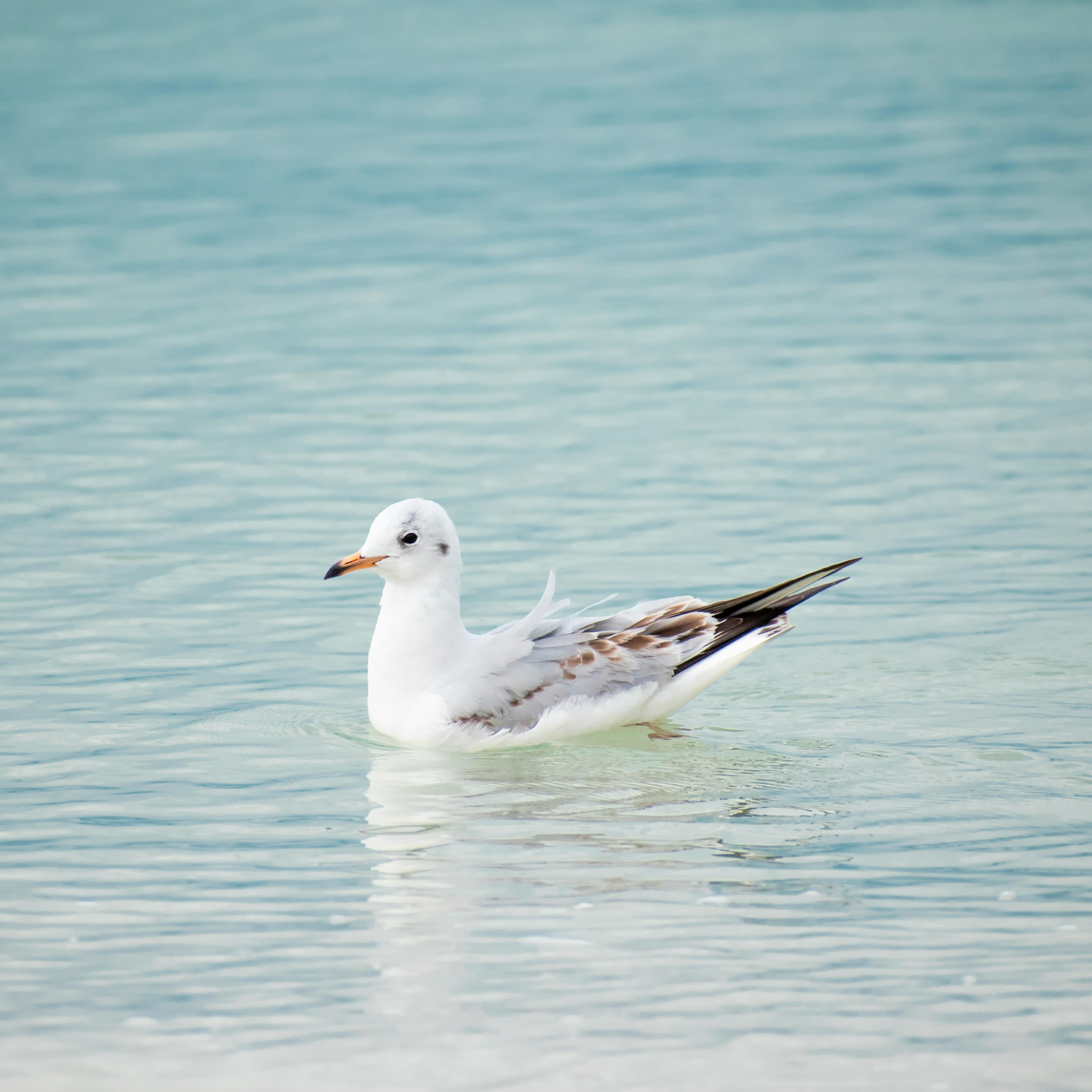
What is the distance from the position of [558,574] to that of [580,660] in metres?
2.70

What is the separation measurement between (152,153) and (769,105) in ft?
34.2

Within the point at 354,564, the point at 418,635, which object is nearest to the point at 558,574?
the point at 418,635

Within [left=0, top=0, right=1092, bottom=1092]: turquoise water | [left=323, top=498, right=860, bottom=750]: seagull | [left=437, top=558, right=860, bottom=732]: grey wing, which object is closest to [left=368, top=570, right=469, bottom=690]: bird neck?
[left=323, top=498, right=860, bottom=750]: seagull

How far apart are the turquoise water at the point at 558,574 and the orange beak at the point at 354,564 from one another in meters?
1.01

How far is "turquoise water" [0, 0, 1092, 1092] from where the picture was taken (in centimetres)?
752

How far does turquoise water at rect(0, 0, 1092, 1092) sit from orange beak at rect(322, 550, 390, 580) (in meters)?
1.01

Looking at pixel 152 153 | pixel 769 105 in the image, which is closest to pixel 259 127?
pixel 152 153

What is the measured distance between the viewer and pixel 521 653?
1069 centimetres

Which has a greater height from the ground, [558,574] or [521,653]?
[521,653]

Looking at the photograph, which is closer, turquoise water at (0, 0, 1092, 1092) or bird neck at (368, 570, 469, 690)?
turquoise water at (0, 0, 1092, 1092)

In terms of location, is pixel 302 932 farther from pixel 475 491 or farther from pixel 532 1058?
pixel 475 491

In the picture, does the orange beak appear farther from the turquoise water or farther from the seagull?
the turquoise water

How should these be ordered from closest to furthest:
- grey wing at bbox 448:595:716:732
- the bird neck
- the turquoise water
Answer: the turquoise water < grey wing at bbox 448:595:716:732 < the bird neck

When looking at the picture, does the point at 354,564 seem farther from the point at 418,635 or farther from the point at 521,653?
the point at 521,653
